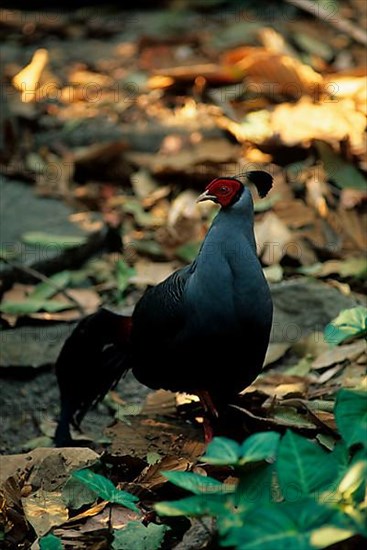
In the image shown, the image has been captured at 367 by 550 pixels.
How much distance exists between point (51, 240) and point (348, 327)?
2.45 metres

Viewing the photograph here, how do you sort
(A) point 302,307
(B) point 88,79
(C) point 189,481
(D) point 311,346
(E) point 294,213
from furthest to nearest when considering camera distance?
(B) point 88,79 < (E) point 294,213 < (A) point 302,307 < (D) point 311,346 < (C) point 189,481

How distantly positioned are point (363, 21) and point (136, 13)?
1.88m

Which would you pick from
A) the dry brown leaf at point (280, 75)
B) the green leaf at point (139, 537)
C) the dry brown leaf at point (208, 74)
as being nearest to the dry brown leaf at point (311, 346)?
the green leaf at point (139, 537)

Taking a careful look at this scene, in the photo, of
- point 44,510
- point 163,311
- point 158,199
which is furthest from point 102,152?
point 44,510

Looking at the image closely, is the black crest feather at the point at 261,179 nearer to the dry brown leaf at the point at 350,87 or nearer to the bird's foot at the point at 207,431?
the bird's foot at the point at 207,431

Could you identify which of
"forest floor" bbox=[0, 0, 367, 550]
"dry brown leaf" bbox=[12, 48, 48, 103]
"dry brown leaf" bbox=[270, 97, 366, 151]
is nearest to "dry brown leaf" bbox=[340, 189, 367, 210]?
"forest floor" bbox=[0, 0, 367, 550]

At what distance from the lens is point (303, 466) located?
2.19 meters

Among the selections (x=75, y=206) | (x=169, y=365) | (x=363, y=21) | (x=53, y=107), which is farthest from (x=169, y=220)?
(x=363, y=21)

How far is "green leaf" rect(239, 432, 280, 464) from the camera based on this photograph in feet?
7.12

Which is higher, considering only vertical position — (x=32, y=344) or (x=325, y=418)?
(x=325, y=418)

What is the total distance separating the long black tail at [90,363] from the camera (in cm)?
373

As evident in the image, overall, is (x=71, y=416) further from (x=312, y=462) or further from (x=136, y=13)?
(x=136, y=13)

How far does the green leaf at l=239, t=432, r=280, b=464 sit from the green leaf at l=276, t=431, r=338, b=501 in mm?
23

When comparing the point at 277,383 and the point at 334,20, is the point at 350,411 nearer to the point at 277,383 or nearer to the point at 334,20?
the point at 277,383
